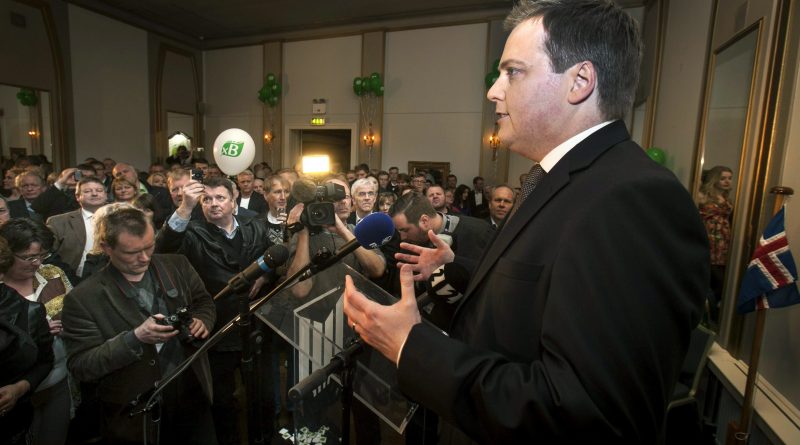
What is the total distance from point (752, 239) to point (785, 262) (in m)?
0.61

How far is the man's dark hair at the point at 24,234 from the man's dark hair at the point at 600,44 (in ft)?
7.91

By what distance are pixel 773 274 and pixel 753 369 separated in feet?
1.47

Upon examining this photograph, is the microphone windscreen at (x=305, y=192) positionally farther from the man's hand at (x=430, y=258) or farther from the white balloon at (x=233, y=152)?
the white balloon at (x=233, y=152)

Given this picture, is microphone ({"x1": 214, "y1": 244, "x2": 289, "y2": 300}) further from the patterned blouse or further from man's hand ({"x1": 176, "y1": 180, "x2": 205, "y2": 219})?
the patterned blouse

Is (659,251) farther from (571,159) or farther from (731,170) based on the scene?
(731,170)

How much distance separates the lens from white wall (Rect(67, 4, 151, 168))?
8.98 meters

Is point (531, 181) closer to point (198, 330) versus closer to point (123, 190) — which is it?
point (198, 330)

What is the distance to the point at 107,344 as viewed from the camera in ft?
5.71

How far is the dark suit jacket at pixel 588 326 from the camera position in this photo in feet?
2.11

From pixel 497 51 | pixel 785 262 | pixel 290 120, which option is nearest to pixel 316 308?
pixel 785 262

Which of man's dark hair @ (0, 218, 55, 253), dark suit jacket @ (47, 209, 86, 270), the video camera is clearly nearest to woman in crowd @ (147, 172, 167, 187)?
dark suit jacket @ (47, 209, 86, 270)

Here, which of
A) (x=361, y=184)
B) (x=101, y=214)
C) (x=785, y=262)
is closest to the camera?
(x=785, y=262)

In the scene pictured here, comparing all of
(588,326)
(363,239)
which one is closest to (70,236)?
(363,239)

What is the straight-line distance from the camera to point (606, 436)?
2.15ft
